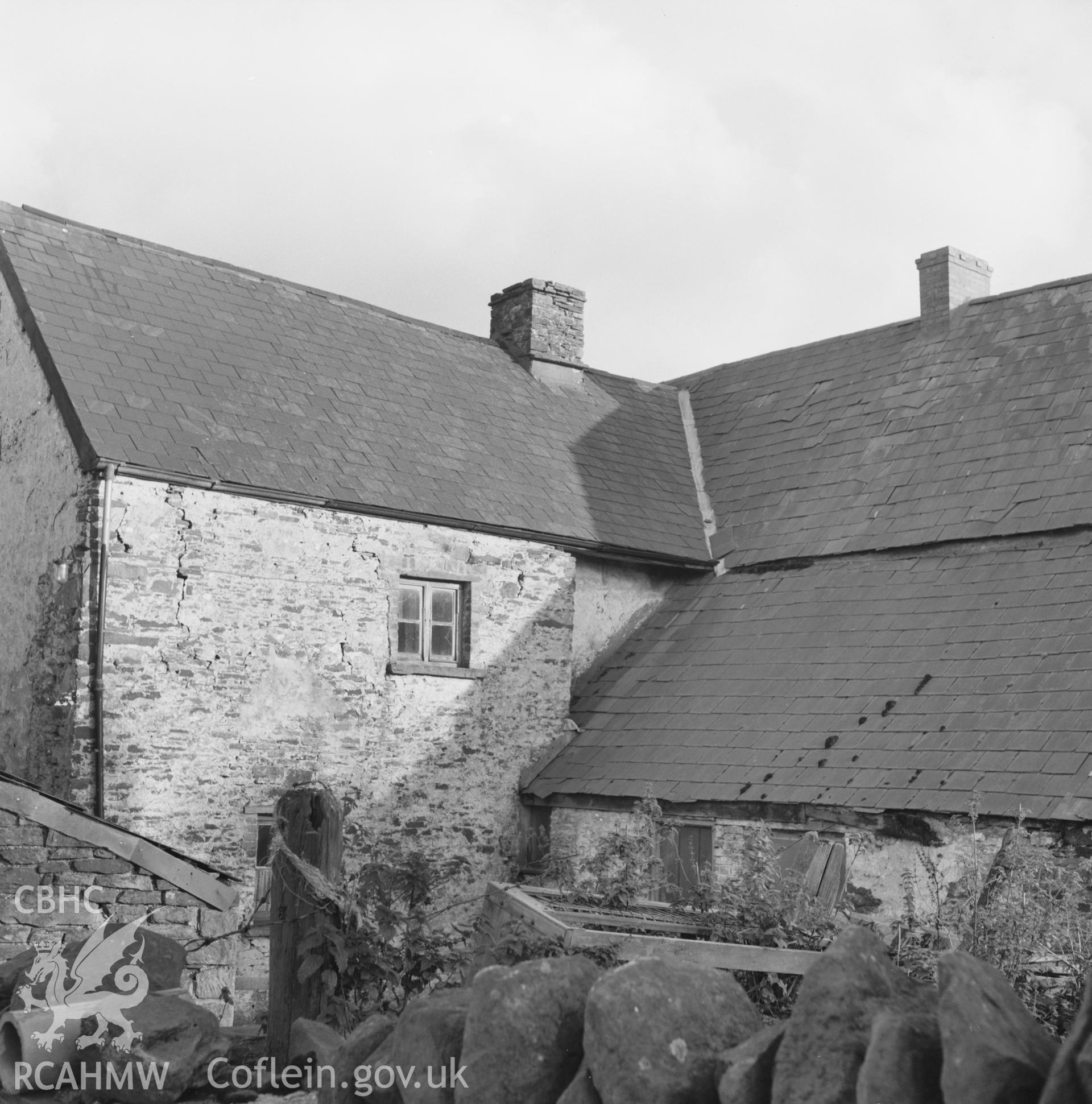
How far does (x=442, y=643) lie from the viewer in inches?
562

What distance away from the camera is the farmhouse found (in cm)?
1190

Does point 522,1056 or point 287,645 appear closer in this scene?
point 522,1056

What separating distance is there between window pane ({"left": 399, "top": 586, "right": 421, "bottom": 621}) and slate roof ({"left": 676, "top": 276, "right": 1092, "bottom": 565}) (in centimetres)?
405

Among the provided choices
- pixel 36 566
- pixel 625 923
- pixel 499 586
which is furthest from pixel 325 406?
pixel 625 923

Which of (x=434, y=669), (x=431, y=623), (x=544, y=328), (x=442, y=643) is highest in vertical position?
(x=544, y=328)

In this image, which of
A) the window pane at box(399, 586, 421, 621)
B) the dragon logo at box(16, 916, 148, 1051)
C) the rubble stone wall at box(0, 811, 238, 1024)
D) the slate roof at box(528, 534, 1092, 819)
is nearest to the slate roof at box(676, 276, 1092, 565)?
the slate roof at box(528, 534, 1092, 819)

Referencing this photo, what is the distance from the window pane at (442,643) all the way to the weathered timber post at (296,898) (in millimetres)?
7221

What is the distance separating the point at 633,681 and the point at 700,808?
254 cm

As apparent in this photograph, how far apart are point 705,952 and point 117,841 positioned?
148 inches

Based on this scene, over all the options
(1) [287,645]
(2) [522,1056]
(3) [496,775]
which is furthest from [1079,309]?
(2) [522,1056]

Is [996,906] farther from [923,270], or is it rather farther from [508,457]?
[923,270]

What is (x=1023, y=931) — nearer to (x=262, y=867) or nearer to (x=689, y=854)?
(x=689, y=854)

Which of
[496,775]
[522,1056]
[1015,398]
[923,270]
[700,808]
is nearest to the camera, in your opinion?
[522,1056]

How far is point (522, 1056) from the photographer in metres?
4.61
